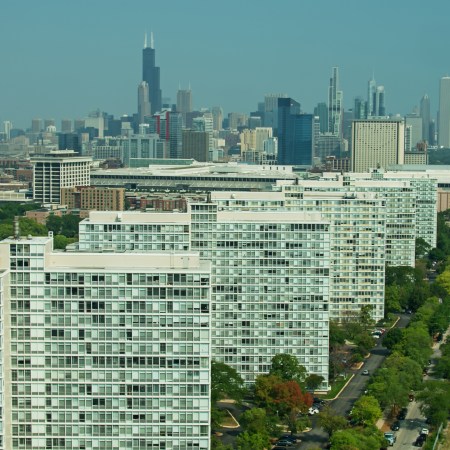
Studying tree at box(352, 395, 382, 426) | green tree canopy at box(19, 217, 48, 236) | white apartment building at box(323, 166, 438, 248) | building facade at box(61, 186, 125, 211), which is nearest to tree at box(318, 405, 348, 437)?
tree at box(352, 395, 382, 426)

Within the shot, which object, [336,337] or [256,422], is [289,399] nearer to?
[256,422]

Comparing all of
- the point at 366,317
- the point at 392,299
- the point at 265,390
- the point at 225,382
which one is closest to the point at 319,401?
the point at 265,390

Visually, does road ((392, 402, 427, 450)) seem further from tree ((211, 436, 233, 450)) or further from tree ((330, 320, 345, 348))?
tree ((330, 320, 345, 348))

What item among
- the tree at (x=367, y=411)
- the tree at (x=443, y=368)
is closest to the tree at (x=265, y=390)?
the tree at (x=367, y=411)

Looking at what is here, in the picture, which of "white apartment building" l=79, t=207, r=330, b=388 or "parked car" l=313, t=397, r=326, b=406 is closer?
"parked car" l=313, t=397, r=326, b=406

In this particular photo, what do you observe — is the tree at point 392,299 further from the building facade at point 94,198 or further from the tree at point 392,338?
the building facade at point 94,198
